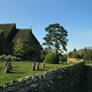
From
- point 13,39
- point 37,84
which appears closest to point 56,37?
point 13,39

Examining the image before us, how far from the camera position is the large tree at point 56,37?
164 ft

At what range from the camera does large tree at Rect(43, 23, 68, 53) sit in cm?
4988

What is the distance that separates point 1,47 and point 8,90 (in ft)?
118

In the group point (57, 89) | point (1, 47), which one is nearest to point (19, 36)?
point (1, 47)

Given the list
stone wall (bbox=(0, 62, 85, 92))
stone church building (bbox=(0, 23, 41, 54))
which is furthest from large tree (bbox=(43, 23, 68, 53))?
stone wall (bbox=(0, 62, 85, 92))

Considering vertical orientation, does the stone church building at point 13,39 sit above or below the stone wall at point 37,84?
above

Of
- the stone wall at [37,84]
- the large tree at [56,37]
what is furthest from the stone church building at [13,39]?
the stone wall at [37,84]

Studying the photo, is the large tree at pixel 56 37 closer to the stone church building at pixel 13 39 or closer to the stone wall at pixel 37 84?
the stone church building at pixel 13 39

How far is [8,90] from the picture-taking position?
11.5ft

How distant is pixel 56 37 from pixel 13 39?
615 inches

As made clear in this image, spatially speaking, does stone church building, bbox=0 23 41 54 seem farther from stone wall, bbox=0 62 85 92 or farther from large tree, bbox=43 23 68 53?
stone wall, bbox=0 62 85 92

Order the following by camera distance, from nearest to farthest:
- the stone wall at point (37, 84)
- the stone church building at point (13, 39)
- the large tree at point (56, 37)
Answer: the stone wall at point (37, 84), the stone church building at point (13, 39), the large tree at point (56, 37)

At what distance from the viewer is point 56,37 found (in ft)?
164

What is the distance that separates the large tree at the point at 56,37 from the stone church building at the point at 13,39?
9360 mm
